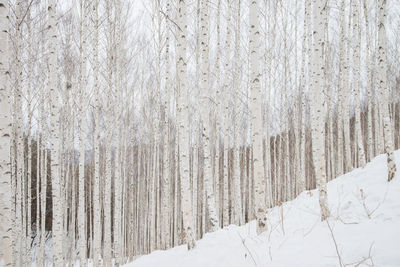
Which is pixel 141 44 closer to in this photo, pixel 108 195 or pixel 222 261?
pixel 108 195

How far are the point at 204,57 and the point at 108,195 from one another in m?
4.88

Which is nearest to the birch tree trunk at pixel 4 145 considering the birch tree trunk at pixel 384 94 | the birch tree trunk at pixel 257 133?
the birch tree trunk at pixel 257 133

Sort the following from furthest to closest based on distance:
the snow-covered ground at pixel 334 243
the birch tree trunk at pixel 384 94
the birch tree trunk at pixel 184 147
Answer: the birch tree trunk at pixel 384 94, the birch tree trunk at pixel 184 147, the snow-covered ground at pixel 334 243

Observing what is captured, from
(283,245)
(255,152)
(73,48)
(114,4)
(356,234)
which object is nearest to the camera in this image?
(356,234)

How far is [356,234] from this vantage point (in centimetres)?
261

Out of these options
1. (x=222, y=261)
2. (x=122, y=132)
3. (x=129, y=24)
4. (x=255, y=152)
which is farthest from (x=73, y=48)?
(x=222, y=261)

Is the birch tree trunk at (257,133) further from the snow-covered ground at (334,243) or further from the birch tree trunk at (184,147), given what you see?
the birch tree trunk at (184,147)

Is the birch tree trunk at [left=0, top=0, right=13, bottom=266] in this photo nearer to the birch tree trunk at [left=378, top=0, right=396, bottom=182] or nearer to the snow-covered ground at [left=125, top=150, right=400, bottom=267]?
the snow-covered ground at [left=125, top=150, right=400, bottom=267]

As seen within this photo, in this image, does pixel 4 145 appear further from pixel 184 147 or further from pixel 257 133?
pixel 257 133

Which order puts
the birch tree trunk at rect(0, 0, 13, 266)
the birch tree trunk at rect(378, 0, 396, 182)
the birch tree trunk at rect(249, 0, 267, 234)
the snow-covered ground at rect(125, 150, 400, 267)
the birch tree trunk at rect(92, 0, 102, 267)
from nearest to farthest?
the snow-covered ground at rect(125, 150, 400, 267), the birch tree trunk at rect(0, 0, 13, 266), the birch tree trunk at rect(249, 0, 267, 234), the birch tree trunk at rect(378, 0, 396, 182), the birch tree trunk at rect(92, 0, 102, 267)

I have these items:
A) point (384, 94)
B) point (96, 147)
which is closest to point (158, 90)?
point (96, 147)

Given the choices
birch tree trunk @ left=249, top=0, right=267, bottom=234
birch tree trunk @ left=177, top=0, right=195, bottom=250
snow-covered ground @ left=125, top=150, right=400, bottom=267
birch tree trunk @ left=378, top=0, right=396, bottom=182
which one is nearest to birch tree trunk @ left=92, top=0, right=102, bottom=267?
snow-covered ground @ left=125, top=150, right=400, bottom=267

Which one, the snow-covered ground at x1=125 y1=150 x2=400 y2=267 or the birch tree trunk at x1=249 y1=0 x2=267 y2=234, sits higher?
the birch tree trunk at x1=249 y1=0 x2=267 y2=234

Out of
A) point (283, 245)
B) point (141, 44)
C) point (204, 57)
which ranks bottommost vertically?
point (283, 245)
